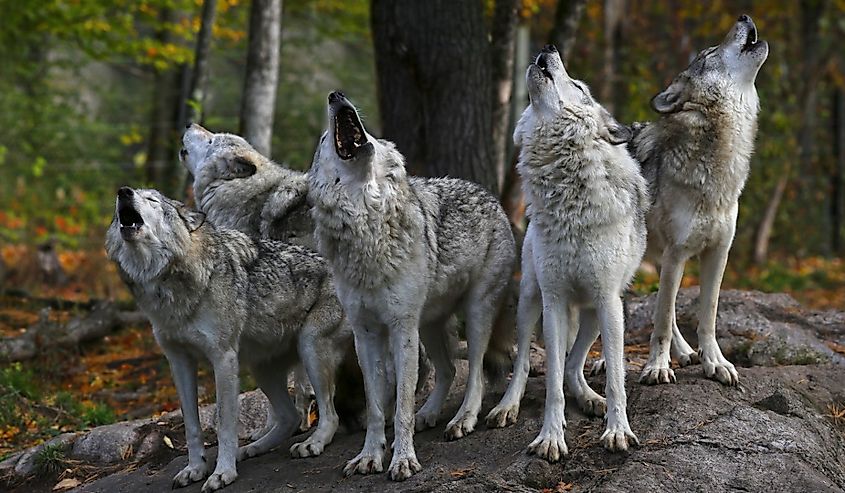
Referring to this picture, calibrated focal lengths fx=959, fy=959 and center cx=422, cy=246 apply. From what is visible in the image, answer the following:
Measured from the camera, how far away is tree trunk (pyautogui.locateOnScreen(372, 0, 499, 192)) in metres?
9.20

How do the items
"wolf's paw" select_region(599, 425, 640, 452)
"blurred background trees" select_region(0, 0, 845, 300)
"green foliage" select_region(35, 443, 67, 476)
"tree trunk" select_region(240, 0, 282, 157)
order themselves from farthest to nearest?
"blurred background trees" select_region(0, 0, 845, 300)
"tree trunk" select_region(240, 0, 282, 157)
"green foliage" select_region(35, 443, 67, 476)
"wolf's paw" select_region(599, 425, 640, 452)

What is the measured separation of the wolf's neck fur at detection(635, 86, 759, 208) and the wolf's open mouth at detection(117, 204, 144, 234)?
130 inches

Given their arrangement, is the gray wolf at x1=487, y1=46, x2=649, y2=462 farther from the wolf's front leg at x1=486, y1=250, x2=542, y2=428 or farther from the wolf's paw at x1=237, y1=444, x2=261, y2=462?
the wolf's paw at x1=237, y1=444, x2=261, y2=462

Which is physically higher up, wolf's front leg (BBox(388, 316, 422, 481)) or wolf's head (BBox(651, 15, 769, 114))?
wolf's head (BBox(651, 15, 769, 114))

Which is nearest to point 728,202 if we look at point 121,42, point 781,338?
point 781,338

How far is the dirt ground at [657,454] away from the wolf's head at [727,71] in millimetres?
1780

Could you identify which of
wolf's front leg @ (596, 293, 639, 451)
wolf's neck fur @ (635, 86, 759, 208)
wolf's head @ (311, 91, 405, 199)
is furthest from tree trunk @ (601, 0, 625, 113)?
wolf's front leg @ (596, 293, 639, 451)

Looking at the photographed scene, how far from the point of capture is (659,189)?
20.3 ft

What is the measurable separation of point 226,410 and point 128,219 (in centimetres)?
130

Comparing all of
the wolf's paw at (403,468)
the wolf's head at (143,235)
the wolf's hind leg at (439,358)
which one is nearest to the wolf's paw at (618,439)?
the wolf's paw at (403,468)

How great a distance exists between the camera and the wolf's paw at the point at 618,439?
5.29 m

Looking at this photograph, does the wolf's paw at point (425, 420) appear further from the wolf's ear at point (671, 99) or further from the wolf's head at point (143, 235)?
the wolf's ear at point (671, 99)

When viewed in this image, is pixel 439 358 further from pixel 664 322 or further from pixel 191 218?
pixel 191 218

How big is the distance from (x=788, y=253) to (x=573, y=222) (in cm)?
1603
